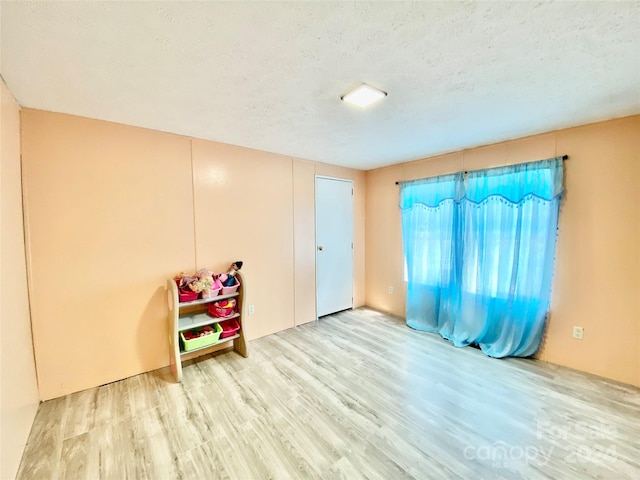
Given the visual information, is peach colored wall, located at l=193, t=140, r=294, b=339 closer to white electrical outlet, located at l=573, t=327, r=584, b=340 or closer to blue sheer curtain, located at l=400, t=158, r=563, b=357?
blue sheer curtain, located at l=400, t=158, r=563, b=357

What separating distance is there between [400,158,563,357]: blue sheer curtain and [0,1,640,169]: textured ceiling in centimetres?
68

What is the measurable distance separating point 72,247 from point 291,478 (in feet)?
7.53

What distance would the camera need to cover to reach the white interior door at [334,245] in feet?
12.2

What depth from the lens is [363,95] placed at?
1.74 meters

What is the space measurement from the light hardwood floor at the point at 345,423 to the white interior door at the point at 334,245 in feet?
4.24

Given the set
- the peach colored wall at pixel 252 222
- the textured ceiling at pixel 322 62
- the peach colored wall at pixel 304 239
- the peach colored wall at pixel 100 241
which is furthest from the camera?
the peach colored wall at pixel 304 239

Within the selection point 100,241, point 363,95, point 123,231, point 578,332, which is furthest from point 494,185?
point 100,241

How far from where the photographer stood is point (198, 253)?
2670 mm

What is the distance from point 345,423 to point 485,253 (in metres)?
2.25

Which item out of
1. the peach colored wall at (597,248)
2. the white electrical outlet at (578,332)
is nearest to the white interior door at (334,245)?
the peach colored wall at (597,248)

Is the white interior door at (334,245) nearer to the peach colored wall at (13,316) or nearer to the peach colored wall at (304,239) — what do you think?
the peach colored wall at (304,239)

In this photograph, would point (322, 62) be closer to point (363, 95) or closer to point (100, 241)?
point (363, 95)

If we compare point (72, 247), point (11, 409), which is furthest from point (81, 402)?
point (72, 247)

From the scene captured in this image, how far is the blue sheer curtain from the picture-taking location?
249cm
